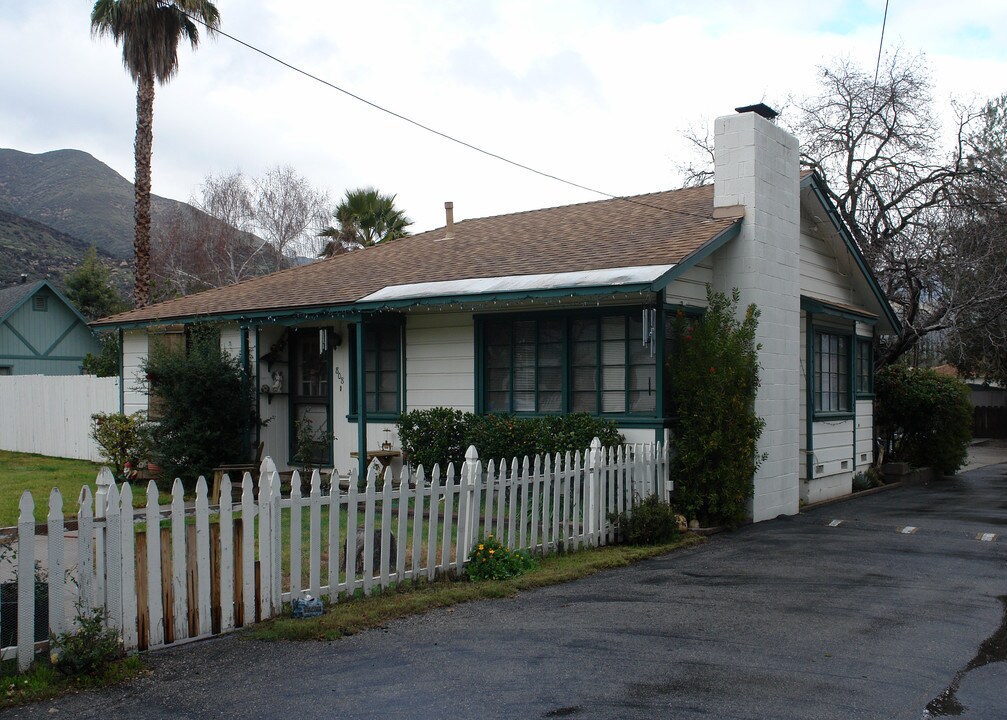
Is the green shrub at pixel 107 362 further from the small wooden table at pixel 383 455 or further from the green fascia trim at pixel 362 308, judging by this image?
the small wooden table at pixel 383 455

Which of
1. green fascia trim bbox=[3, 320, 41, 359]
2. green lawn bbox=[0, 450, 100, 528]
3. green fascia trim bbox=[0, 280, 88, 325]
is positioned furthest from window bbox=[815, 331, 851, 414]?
green fascia trim bbox=[3, 320, 41, 359]

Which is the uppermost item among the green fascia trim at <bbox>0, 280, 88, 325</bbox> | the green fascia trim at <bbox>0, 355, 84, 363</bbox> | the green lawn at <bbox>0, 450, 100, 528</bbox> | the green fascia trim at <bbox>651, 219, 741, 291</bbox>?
the green fascia trim at <bbox>0, 280, 88, 325</bbox>

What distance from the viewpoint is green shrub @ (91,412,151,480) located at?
16.0 m

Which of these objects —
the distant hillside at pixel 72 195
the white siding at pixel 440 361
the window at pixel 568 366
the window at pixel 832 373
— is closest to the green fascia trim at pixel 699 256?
the window at pixel 568 366

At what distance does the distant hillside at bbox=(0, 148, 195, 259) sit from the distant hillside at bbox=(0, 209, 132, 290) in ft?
51.2

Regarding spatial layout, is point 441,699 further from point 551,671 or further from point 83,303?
point 83,303

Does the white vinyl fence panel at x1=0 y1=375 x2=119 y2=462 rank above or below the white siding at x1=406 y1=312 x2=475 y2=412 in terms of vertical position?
below

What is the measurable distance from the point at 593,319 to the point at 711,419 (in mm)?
2038

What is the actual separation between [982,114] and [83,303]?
3518 centimetres

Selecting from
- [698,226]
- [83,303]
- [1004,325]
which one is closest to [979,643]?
[698,226]

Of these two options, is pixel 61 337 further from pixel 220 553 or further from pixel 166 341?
pixel 220 553

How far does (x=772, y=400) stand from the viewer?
12.4m

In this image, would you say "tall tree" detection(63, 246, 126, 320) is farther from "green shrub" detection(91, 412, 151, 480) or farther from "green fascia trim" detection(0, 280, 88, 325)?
"green shrub" detection(91, 412, 151, 480)

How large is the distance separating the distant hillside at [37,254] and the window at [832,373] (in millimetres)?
50894
